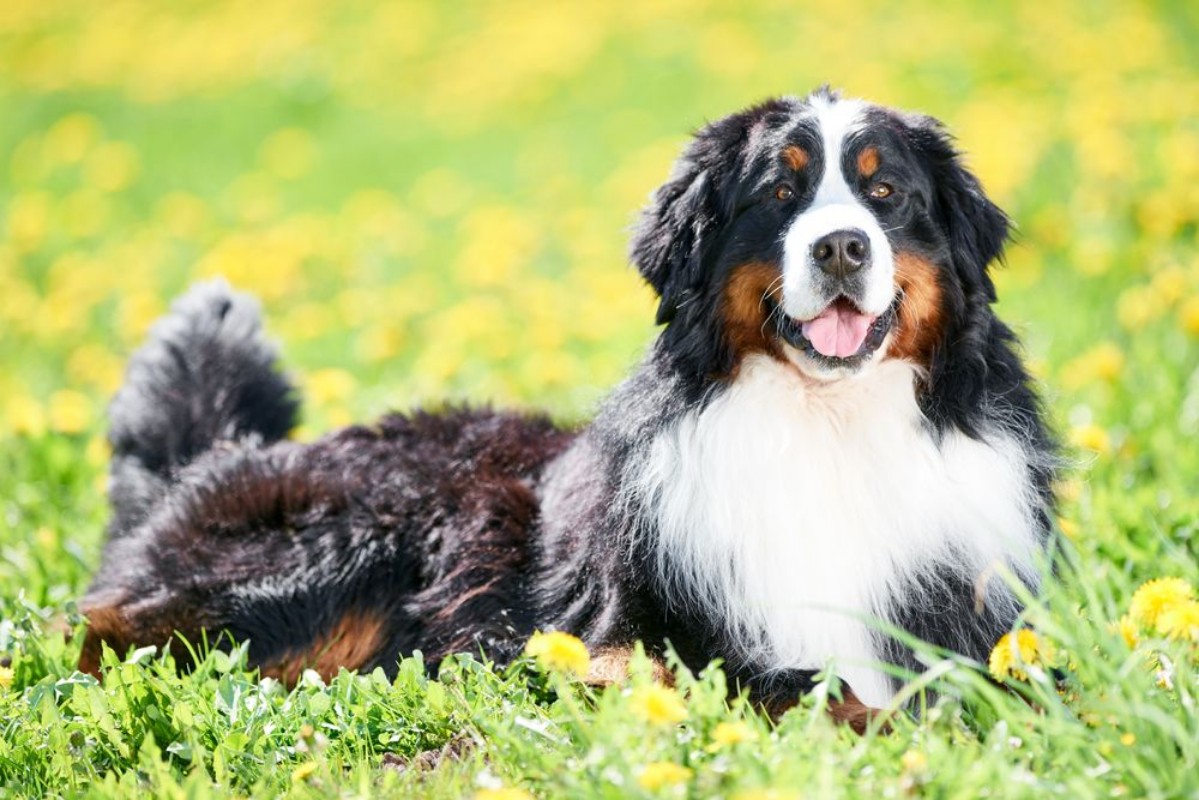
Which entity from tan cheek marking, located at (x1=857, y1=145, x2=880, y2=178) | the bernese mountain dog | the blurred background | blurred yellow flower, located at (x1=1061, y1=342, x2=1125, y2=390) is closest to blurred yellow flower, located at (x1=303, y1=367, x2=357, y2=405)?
the blurred background

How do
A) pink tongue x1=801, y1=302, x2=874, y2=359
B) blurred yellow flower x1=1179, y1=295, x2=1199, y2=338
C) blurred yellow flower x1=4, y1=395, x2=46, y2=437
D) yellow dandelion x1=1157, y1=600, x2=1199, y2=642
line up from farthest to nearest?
blurred yellow flower x1=4, y1=395, x2=46, y2=437 < blurred yellow flower x1=1179, y1=295, x2=1199, y2=338 < pink tongue x1=801, y1=302, x2=874, y2=359 < yellow dandelion x1=1157, y1=600, x2=1199, y2=642

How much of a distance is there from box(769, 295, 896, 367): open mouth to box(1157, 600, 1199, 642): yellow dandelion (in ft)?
3.04

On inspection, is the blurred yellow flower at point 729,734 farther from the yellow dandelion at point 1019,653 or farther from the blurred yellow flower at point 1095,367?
the blurred yellow flower at point 1095,367

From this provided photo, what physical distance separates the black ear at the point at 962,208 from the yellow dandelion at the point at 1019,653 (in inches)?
40.5

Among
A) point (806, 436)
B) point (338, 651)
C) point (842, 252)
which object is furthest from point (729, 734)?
point (338, 651)

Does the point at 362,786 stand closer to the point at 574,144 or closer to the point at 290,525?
the point at 290,525

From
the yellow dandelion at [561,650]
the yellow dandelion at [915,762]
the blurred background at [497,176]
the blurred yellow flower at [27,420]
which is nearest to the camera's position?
the yellow dandelion at [915,762]

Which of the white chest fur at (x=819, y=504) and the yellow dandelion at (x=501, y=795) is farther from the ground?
the white chest fur at (x=819, y=504)

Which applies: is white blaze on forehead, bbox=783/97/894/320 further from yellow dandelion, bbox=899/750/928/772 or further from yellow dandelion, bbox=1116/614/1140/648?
yellow dandelion, bbox=899/750/928/772

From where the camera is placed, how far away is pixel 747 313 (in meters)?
3.32

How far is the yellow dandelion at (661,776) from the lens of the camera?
2.21 m

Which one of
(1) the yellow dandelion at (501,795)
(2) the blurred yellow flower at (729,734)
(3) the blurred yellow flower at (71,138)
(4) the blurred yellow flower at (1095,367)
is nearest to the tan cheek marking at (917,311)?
(2) the blurred yellow flower at (729,734)

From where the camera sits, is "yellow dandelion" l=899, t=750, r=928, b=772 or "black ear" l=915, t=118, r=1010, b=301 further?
"black ear" l=915, t=118, r=1010, b=301

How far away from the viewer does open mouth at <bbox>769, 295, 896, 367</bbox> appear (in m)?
3.22
